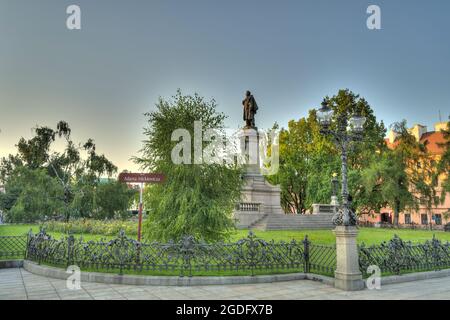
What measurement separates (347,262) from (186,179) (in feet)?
21.9

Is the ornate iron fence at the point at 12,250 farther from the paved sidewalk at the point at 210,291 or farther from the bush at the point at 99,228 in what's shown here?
the bush at the point at 99,228

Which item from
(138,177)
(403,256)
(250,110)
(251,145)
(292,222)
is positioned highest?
(250,110)

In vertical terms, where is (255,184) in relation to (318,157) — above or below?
below

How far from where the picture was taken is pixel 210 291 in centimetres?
891

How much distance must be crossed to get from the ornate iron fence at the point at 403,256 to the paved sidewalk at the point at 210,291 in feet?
2.61

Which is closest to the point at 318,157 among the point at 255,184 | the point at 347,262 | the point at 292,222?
the point at 255,184

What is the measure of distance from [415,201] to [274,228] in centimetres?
2241

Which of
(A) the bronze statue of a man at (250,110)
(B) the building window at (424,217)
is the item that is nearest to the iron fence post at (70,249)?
(A) the bronze statue of a man at (250,110)

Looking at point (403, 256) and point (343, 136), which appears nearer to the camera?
point (343, 136)

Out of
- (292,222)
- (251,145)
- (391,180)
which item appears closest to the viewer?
(292,222)

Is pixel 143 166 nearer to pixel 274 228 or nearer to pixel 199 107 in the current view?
pixel 199 107

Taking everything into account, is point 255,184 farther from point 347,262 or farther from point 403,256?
point 347,262

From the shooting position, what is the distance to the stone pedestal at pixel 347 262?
924 cm
